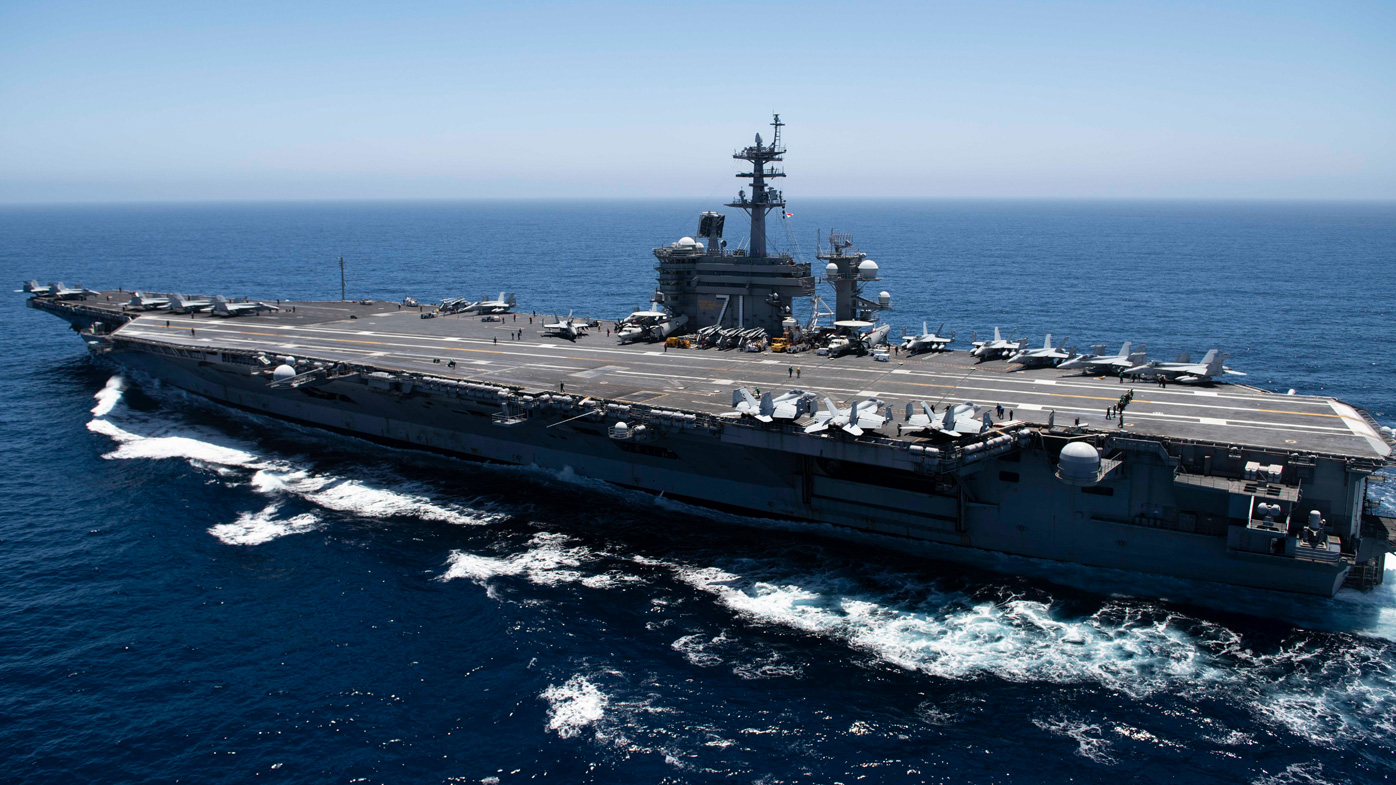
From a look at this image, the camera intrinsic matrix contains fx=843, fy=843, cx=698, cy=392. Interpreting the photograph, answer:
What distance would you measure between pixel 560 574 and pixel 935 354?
19533mm

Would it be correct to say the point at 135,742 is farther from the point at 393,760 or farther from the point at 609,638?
the point at 609,638

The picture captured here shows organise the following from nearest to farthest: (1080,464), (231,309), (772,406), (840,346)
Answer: (1080,464), (772,406), (840,346), (231,309)

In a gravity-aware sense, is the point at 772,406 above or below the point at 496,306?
below

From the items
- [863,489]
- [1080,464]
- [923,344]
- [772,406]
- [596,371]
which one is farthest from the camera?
[923,344]

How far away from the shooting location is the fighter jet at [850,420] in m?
22.1

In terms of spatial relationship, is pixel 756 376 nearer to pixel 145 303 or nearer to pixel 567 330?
pixel 567 330

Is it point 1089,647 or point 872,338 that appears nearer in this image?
point 1089,647

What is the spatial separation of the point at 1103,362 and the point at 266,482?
98.4ft

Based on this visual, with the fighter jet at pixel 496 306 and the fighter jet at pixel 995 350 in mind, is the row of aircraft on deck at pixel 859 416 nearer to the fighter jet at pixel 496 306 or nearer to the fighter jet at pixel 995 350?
the fighter jet at pixel 995 350

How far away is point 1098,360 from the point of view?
3019cm

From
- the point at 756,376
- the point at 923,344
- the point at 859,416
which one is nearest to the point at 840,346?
the point at 923,344

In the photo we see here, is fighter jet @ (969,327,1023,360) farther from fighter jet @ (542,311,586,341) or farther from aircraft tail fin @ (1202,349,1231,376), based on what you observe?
fighter jet @ (542,311,586,341)

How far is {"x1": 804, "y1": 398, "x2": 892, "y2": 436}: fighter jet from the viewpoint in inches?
869

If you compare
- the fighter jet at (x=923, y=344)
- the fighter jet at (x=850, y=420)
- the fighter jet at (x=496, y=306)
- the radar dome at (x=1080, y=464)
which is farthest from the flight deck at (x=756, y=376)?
the radar dome at (x=1080, y=464)
